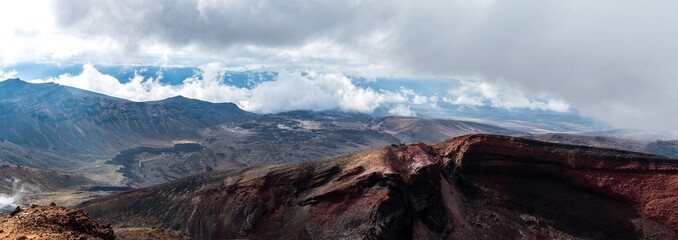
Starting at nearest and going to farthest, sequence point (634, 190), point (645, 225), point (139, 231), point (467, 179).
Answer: point (139, 231), point (645, 225), point (634, 190), point (467, 179)

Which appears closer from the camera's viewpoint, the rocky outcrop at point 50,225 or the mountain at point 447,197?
the rocky outcrop at point 50,225

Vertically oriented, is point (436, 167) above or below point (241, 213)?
above

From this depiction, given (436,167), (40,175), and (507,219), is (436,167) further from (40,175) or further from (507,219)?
(40,175)

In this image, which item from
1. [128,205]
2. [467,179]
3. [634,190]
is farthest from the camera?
[128,205]

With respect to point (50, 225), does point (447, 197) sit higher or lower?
lower

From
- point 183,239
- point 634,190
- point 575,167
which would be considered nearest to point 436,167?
point 575,167

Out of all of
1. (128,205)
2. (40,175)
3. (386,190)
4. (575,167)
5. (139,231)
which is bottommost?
(40,175)

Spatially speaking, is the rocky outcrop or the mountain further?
the mountain

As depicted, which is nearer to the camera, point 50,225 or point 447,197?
point 50,225
